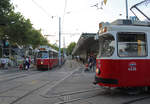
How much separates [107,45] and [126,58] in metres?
0.92

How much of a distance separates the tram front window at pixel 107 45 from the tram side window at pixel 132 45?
28 cm

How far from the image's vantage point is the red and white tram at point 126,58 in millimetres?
6742

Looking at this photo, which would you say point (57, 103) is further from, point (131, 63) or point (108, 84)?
point (131, 63)

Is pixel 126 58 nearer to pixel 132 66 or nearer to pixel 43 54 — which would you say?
pixel 132 66


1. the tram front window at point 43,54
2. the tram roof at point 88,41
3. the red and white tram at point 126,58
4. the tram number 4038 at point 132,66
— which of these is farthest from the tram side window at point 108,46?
the tram front window at point 43,54

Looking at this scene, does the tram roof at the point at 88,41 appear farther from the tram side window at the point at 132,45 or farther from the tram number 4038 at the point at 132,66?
the tram number 4038 at the point at 132,66

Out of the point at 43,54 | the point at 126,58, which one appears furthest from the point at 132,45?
the point at 43,54

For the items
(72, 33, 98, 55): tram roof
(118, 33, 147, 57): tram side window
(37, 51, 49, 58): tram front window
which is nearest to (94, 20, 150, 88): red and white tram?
(118, 33, 147, 57): tram side window

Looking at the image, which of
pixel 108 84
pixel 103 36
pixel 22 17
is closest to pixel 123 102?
pixel 108 84

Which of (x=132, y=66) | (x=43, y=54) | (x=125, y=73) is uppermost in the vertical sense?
(x=43, y=54)

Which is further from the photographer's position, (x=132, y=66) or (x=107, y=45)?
(x=107, y=45)

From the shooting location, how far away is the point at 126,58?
6785 millimetres

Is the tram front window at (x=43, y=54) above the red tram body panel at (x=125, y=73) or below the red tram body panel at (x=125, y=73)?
above

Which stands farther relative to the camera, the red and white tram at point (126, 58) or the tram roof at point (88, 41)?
the tram roof at point (88, 41)
